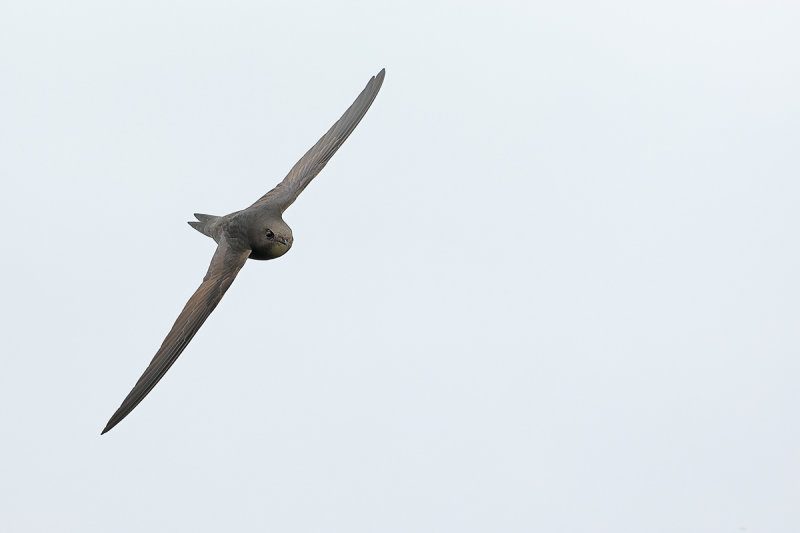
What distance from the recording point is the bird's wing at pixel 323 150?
581 inches

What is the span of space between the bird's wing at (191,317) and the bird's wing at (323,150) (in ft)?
3.34

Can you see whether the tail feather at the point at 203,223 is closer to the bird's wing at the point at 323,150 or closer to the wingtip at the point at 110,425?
the bird's wing at the point at 323,150

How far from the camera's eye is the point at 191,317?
13.1m

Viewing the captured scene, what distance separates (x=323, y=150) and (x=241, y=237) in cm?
208

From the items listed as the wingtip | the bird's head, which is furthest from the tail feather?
the wingtip

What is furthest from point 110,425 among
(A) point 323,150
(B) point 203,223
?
(A) point 323,150

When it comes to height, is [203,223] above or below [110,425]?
above

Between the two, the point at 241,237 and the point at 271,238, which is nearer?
the point at 271,238

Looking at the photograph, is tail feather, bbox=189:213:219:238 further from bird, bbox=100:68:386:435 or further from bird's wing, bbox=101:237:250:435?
bird's wing, bbox=101:237:250:435

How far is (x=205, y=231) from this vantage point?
48.7ft

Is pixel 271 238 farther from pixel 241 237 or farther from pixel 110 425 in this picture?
pixel 110 425

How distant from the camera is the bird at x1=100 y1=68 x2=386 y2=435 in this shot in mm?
12469

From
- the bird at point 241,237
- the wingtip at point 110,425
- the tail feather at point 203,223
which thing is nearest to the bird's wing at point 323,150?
the bird at point 241,237

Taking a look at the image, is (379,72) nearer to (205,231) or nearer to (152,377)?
(205,231)
